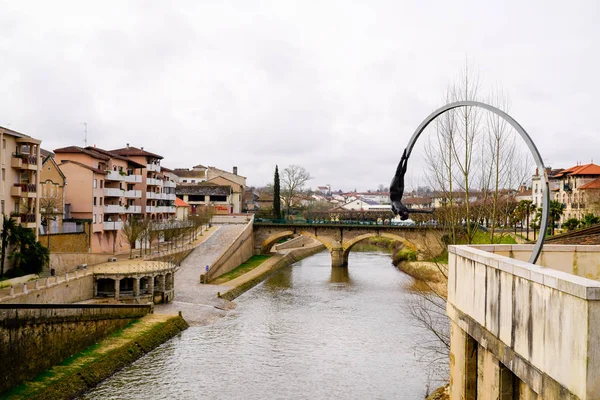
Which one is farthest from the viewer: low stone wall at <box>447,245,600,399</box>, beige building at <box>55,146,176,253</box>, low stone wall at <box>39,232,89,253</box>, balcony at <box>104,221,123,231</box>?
balcony at <box>104,221,123,231</box>

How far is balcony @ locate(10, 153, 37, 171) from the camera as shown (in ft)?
127

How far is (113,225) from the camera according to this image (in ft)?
180

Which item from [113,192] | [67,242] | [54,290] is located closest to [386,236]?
[113,192]

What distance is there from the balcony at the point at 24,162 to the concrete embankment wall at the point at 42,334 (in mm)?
13925

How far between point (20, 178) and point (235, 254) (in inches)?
1005

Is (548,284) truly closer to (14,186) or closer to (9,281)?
(9,281)

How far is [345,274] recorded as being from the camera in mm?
61594

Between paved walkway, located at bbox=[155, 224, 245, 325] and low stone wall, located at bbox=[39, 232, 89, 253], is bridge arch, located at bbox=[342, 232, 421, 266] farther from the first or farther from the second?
low stone wall, located at bbox=[39, 232, 89, 253]

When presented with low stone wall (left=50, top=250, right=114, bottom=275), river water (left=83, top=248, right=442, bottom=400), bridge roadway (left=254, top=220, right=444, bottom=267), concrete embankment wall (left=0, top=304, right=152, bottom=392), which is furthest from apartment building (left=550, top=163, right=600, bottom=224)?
concrete embankment wall (left=0, top=304, right=152, bottom=392)

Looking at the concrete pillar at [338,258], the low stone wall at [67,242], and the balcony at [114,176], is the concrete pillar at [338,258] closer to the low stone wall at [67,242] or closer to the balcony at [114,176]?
the balcony at [114,176]

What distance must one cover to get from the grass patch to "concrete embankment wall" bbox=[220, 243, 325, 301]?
36.3 inches

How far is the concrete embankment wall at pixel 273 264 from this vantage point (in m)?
47.4

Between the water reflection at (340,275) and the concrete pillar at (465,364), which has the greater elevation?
the concrete pillar at (465,364)

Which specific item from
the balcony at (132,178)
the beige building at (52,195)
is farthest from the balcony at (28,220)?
the balcony at (132,178)
